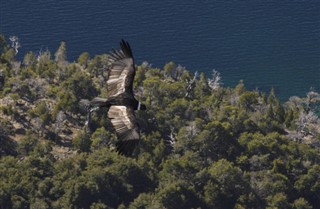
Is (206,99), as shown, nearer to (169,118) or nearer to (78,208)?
(169,118)

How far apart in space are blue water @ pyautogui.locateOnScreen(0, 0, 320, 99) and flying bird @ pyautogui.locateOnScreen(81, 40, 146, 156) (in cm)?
11719

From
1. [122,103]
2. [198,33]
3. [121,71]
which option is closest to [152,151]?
[121,71]

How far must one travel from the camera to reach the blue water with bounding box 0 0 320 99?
16388 centimetres

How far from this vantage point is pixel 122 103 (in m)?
39.1

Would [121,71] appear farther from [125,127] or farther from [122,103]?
[125,127]

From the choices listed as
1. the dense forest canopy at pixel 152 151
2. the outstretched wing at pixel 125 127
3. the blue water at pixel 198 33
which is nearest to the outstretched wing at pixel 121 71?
the outstretched wing at pixel 125 127

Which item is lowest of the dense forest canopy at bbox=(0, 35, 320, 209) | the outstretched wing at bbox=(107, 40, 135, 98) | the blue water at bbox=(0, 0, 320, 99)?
the dense forest canopy at bbox=(0, 35, 320, 209)

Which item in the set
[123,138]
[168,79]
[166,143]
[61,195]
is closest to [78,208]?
[61,195]

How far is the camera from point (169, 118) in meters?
112

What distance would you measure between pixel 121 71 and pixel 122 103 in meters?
3.40

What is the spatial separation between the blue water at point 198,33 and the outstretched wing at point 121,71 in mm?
117092

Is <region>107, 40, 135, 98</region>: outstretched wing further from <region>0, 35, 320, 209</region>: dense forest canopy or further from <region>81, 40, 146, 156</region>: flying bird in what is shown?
<region>0, 35, 320, 209</region>: dense forest canopy

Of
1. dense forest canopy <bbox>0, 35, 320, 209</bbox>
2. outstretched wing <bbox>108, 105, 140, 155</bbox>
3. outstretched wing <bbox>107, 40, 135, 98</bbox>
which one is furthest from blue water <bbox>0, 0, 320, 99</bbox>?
outstretched wing <bbox>108, 105, 140, 155</bbox>

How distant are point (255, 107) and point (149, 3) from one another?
65729 millimetres
